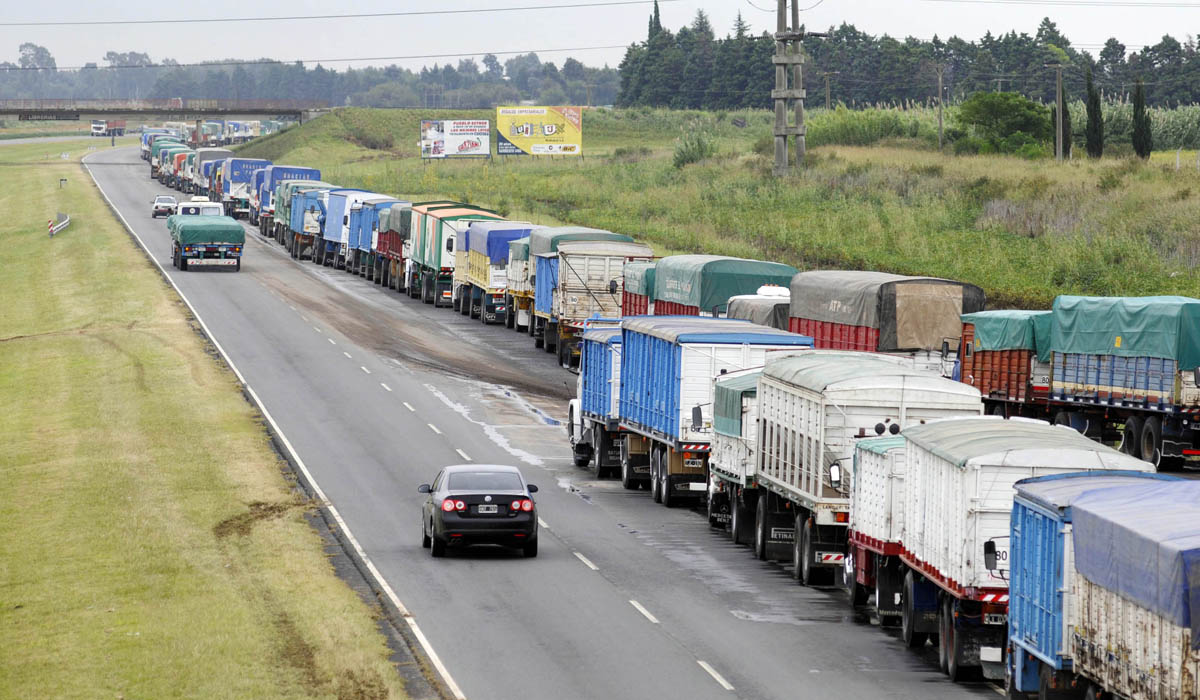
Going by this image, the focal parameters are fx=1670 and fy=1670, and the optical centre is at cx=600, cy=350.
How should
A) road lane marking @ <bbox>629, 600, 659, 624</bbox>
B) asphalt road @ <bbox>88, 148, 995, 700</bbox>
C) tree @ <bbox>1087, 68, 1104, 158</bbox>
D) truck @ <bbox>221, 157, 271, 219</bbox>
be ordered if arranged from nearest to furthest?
asphalt road @ <bbox>88, 148, 995, 700</bbox> → road lane marking @ <bbox>629, 600, 659, 624</bbox> → tree @ <bbox>1087, 68, 1104, 158</bbox> → truck @ <bbox>221, 157, 271, 219</bbox>

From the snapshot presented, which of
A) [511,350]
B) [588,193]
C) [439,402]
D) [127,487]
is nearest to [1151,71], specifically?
[588,193]

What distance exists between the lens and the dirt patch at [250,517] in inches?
1159

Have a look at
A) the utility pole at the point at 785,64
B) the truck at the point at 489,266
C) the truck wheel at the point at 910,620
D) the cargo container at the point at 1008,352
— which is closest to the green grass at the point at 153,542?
the truck wheel at the point at 910,620

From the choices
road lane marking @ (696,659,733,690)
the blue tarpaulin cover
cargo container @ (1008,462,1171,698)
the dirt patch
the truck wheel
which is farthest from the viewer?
the dirt patch

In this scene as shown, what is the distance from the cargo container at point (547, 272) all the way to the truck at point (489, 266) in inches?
124

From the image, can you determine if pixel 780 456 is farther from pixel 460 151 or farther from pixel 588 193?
pixel 460 151

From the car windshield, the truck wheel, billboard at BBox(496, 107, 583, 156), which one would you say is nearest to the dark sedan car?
the car windshield

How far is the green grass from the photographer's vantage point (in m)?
19.8

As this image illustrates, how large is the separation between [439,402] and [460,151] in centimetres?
10338

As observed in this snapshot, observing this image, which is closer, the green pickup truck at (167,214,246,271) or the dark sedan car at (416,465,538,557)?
the dark sedan car at (416,465,538,557)

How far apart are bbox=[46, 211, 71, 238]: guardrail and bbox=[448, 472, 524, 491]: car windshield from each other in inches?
3036

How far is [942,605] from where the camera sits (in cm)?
2059

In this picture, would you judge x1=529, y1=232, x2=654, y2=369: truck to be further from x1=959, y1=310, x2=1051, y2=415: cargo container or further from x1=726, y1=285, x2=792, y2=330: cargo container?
x1=959, y1=310, x2=1051, y2=415: cargo container

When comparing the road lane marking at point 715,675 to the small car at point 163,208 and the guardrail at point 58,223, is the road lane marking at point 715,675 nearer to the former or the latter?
the guardrail at point 58,223
